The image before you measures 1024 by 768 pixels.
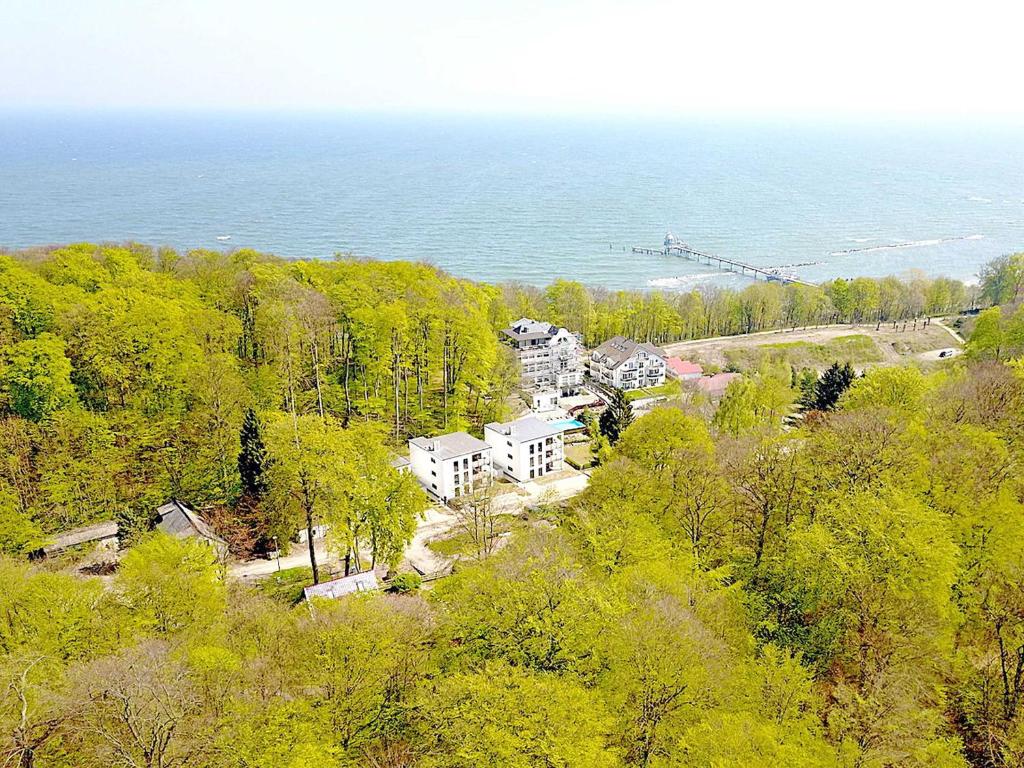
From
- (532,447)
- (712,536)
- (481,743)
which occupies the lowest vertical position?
(532,447)

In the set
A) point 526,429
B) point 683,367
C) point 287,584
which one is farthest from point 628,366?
point 287,584

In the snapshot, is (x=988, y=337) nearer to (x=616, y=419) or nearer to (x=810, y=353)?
(x=810, y=353)

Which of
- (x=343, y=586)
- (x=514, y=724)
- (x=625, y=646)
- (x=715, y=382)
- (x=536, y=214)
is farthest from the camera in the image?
(x=536, y=214)

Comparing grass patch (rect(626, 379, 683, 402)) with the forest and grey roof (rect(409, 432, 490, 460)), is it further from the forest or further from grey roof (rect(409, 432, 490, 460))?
grey roof (rect(409, 432, 490, 460))

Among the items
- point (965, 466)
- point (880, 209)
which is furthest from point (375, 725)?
point (880, 209)

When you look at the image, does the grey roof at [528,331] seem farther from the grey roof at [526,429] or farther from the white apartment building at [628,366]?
the grey roof at [526,429]

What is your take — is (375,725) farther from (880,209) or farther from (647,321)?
(880,209)

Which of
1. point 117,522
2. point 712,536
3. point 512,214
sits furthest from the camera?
point 512,214
